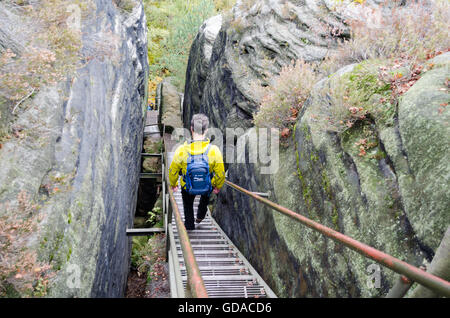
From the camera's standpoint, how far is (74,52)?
169 inches

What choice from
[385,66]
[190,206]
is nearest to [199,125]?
[190,206]

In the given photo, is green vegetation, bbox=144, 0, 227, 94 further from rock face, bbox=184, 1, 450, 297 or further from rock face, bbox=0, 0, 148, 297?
rock face, bbox=184, 1, 450, 297

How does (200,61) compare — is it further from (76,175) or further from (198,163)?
(76,175)

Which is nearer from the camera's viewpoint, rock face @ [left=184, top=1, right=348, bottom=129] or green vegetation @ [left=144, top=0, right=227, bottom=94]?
rock face @ [left=184, top=1, right=348, bottom=129]

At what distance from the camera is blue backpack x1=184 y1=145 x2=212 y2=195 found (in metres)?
4.46

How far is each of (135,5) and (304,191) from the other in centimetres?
1080

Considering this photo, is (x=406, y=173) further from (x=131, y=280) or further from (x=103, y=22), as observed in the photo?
(x=131, y=280)

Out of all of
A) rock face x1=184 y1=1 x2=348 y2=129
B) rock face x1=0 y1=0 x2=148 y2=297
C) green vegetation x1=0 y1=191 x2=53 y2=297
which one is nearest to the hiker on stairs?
rock face x1=0 y1=0 x2=148 y2=297

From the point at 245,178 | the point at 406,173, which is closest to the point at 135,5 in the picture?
the point at 245,178

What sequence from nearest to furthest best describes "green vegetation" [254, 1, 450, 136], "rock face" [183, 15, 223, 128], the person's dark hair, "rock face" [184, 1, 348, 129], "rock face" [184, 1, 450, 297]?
1. "rock face" [184, 1, 450, 297]
2. "green vegetation" [254, 1, 450, 136]
3. the person's dark hair
4. "rock face" [184, 1, 348, 129]
5. "rock face" [183, 15, 223, 128]

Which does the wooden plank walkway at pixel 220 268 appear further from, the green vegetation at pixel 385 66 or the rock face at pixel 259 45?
the rock face at pixel 259 45

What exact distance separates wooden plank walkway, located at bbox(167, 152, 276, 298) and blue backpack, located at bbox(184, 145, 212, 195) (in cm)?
79

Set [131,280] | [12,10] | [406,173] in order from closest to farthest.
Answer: [406,173] < [12,10] < [131,280]

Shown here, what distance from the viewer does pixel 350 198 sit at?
304 cm
